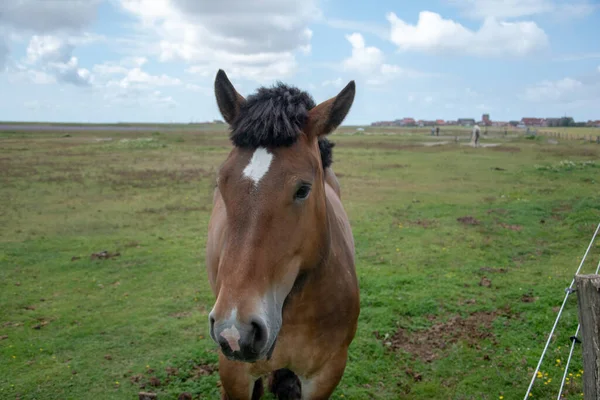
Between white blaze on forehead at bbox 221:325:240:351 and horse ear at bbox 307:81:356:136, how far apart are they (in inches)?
50.8

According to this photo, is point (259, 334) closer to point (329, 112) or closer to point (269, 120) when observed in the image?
point (269, 120)

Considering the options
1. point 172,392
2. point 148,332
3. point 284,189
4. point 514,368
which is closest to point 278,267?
point 284,189

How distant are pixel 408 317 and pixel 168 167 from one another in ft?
60.1

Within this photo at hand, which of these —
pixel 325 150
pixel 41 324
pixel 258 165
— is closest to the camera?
pixel 258 165

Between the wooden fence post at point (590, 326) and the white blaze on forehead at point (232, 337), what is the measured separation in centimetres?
175

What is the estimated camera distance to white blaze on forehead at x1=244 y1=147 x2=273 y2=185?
2244 millimetres

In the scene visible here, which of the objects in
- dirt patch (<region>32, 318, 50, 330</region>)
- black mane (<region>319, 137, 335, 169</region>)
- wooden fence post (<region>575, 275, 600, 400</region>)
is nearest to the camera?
wooden fence post (<region>575, 275, 600, 400</region>)

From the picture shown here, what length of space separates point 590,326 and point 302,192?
5.39 feet

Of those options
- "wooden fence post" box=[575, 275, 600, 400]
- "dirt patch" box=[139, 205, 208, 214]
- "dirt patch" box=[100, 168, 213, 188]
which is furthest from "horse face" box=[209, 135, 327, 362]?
"dirt patch" box=[100, 168, 213, 188]

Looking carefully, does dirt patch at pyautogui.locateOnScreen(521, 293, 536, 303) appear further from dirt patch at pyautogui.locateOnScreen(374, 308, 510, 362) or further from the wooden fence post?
the wooden fence post

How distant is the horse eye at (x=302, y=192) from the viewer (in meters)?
2.34

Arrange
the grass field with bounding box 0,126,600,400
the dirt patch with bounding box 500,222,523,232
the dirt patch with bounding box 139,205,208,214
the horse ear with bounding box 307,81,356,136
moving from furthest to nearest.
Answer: the dirt patch with bounding box 139,205,208,214, the dirt patch with bounding box 500,222,523,232, the grass field with bounding box 0,126,600,400, the horse ear with bounding box 307,81,356,136

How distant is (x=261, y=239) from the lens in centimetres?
216

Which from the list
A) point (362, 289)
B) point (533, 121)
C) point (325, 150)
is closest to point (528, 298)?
point (362, 289)
